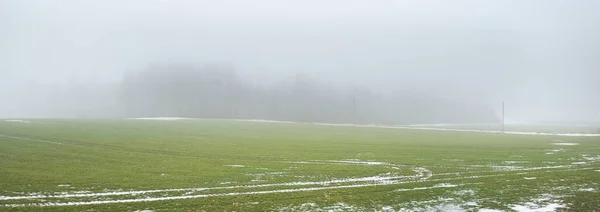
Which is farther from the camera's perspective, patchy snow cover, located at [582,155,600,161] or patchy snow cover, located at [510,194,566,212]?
patchy snow cover, located at [582,155,600,161]

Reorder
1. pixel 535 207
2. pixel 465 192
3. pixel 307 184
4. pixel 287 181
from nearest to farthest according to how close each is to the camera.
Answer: pixel 535 207 < pixel 465 192 < pixel 307 184 < pixel 287 181

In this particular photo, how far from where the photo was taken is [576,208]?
2269 centimetres

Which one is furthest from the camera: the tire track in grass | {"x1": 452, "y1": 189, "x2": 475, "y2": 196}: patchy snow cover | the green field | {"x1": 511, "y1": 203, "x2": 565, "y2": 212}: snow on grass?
{"x1": 452, "y1": 189, "x2": 475, "y2": 196}: patchy snow cover

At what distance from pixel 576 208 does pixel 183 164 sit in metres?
33.4

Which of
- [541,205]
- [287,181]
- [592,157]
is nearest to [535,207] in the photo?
[541,205]

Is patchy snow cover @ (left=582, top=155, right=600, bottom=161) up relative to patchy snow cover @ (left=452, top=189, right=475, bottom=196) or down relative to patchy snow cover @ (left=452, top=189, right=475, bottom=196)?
up

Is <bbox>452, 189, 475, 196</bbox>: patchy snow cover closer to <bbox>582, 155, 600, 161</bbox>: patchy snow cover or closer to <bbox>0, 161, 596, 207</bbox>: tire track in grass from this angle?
<bbox>0, 161, 596, 207</bbox>: tire track in grass

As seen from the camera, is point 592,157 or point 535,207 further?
point 592,157

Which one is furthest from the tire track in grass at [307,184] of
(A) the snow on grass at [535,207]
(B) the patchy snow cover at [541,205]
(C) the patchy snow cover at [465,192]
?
(A) the snow on grass at [535,207]

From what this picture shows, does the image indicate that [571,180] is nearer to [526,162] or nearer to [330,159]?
[526,162]

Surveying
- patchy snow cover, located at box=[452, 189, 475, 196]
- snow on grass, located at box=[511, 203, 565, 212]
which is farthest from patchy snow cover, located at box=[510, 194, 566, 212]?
patchy snow cover, located at box=[452, 189, 475, 196]

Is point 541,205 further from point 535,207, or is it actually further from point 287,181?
point 287,181

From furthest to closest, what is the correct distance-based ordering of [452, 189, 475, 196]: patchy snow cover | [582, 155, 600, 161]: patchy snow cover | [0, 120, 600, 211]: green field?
[582, 155, 600, 161]: patchy snow cover, [452, 189, 475, 196]: patchy snow cover, [0, 120, 600, 211]: green field

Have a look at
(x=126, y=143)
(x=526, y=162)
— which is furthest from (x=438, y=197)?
(x=126, y=143)
